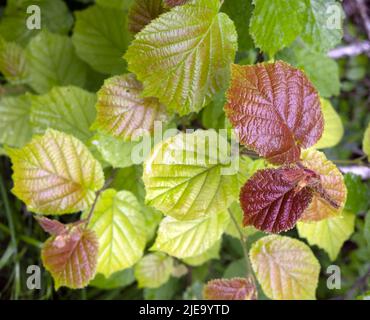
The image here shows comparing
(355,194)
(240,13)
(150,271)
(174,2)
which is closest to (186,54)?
(174,2)

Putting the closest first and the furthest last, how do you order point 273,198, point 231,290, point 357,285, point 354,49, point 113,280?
1. point 273,198
2. point 231,290
3. point 113,280
4. point 357,285
5. point 354,49

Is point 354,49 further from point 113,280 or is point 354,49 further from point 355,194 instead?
point 113,280

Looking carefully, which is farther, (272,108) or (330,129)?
(330,129)

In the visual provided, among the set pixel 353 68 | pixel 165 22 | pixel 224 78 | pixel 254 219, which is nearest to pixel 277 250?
pixel 254 219

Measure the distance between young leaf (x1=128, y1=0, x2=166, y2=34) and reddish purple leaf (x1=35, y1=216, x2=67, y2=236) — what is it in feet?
1.24

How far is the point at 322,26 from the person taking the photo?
795 millimetres

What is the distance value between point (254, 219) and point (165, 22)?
1.10 ft

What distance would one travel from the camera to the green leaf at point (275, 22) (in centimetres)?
71

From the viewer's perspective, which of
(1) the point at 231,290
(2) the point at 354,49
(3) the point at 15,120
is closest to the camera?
(1) the point at 231,290

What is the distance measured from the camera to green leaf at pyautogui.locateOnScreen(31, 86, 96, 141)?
3.10 ft

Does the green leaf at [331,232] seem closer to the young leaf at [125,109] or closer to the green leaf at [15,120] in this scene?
the young leaf at [125,109]

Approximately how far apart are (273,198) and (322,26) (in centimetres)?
36

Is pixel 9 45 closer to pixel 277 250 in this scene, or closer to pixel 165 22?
pixel 165 22

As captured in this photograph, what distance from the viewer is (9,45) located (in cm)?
105
